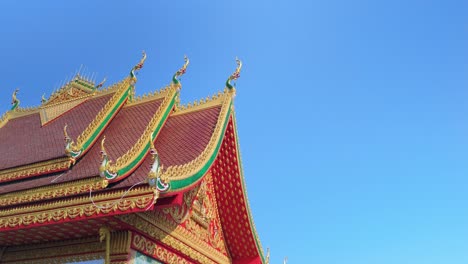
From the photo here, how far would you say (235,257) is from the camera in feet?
44.4

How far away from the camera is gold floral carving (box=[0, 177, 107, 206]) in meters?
8.93

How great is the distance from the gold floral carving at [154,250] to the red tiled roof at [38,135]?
A: 2448mm

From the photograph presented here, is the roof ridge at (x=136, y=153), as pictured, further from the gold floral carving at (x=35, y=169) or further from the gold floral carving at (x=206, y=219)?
the gold floral carving at (x=206, y=219)

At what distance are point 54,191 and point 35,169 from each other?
1.45 meters

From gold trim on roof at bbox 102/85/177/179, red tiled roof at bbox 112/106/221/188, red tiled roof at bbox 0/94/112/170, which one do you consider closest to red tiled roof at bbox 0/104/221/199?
red tiled roof at bbox 112/106/221/188

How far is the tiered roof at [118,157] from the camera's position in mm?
8711

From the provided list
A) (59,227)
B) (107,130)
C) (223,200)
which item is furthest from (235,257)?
(59,227)

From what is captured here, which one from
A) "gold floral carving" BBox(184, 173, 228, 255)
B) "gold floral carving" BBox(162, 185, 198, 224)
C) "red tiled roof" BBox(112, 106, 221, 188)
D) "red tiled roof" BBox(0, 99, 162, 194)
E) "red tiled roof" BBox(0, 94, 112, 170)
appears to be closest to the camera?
"red tiled roof" BBox(112, 106, 221, 188)

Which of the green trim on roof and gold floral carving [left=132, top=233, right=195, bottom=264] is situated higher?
the green trim on roof

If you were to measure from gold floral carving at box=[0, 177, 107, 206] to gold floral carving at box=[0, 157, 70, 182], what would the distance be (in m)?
0.65

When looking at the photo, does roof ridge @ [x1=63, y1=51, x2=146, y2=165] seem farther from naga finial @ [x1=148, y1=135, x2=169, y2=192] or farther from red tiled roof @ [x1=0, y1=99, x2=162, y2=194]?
naga finial @ [x1=148, y1=135, x2=169, y2=192]

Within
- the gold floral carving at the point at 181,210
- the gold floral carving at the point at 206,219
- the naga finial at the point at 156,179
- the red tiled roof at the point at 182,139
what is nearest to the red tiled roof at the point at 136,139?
the red tiled roof at the point at 182,139

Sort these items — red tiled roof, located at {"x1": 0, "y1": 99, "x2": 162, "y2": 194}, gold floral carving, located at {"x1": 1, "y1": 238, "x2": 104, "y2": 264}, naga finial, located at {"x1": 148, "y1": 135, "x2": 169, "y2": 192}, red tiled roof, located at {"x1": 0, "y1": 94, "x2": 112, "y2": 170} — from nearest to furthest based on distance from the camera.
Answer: naga finial, located at {"x1": 148, "y1": 135, "x2": 169, "y2": 192}, gold floral carving, located at {"x1": 1, "y1": 238, "x2": 104, "y2": 264}, red tiled roof, located at {"x1": 0, "y1": 99, "x2": 162, "y2": 194}, red tiled roof, located at {"x1": 0, "y1": 94, "x2": 112, "y2": 170}

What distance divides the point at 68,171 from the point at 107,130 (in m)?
2.34
